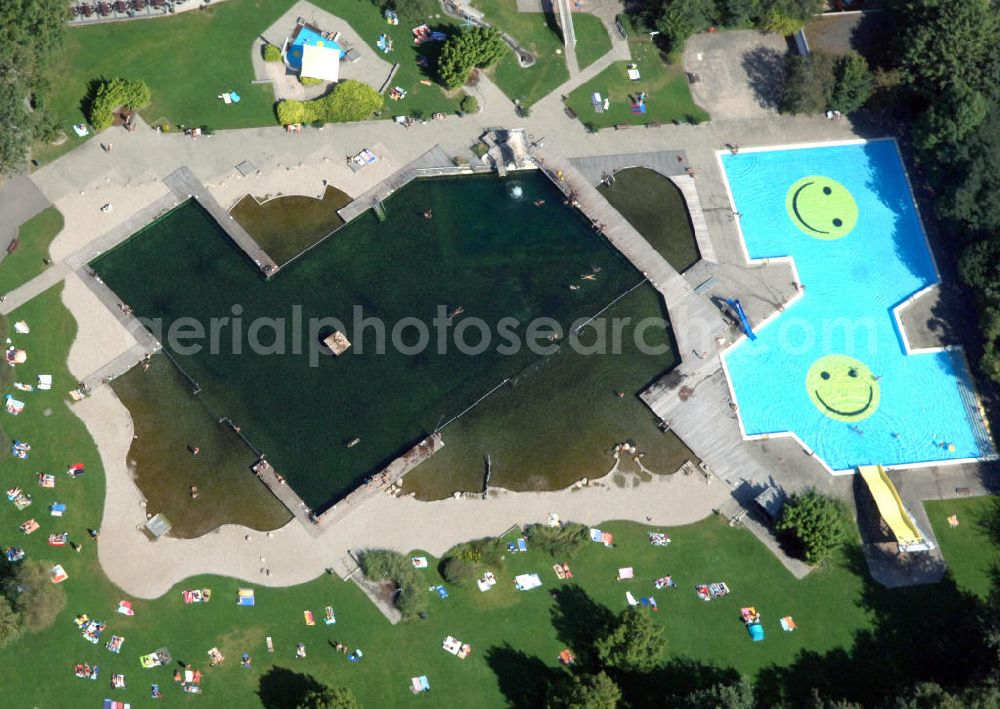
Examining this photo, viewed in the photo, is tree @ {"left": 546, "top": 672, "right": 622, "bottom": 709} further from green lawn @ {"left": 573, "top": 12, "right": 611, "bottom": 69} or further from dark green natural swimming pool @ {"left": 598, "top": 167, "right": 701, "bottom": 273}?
green lawn @ {"left": 573, "top": 12, "right": 611, "bottom": 69}

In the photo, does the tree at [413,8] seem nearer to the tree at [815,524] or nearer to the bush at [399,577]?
the bush at [399,577]

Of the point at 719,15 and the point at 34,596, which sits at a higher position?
the point at 719,15

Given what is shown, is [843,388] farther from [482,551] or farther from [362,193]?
[362,193]

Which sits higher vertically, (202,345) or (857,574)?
(202,345)

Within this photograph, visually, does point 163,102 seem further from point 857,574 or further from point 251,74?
point 857,574

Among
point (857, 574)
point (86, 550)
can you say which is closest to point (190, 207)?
point (86, 550)

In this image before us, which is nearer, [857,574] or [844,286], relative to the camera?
[857,574]

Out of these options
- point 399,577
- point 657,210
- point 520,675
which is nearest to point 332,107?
point 657,210

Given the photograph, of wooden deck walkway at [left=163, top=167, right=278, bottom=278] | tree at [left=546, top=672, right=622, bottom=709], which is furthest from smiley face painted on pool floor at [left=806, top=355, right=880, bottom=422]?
wooden deck walkway at [left=163, top=167, right=278, bottom=278]
